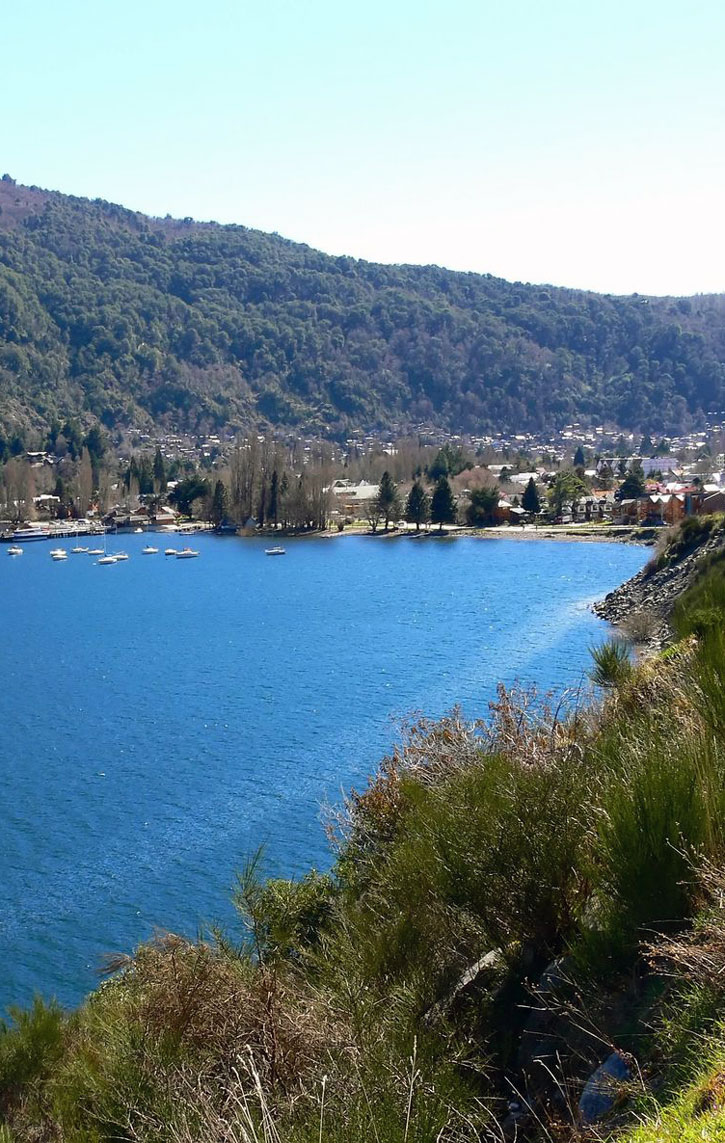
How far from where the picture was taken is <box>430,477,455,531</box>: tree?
7319 cm

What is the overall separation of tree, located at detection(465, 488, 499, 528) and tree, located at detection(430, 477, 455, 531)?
1.22 meters

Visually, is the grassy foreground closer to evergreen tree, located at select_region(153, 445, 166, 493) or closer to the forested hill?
evergreen tree, located at select_region(153, 445, 166, 493)

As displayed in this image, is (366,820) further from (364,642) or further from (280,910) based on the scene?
(364,642)

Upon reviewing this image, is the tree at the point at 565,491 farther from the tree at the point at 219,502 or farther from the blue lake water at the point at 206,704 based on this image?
→ the tree at the point at 219,502

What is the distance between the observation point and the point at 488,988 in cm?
652

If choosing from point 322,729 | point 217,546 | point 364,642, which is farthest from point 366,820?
point 217,546

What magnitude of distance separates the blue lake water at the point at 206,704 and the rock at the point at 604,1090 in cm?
894

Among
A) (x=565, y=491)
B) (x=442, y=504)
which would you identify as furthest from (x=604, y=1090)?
(x=565, y=491)

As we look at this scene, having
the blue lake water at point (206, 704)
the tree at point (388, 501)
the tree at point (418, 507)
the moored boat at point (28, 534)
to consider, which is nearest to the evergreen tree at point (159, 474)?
the moored boat at point (28, 534)

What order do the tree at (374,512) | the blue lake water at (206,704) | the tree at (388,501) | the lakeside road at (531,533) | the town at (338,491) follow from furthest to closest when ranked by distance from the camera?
the tree at (374,512) < the tree at (388,501) < the town at (338,491) < the lakeside road at (531,533) < the blue lake water at (206,704)

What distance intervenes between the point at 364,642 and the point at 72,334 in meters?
133

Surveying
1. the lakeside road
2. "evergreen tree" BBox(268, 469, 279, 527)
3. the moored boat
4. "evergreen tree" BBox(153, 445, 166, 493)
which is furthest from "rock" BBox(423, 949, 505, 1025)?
"evergreen tree" BBox(153, 445, 166, 493)

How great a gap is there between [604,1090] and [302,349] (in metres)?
172

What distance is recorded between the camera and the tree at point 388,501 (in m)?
74.8
